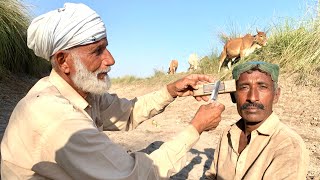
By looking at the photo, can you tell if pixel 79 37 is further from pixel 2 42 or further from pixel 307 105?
pixel 2 42

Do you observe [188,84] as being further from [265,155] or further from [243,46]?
[243,46]

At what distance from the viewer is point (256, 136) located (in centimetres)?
262

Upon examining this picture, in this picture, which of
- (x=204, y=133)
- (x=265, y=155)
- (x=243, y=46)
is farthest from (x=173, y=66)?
(x=265, y=155)

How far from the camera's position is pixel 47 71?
1505cm

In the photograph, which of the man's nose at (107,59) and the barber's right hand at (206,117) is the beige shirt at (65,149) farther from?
the man's nose at (107,59)

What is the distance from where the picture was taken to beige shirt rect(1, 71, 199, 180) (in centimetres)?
214

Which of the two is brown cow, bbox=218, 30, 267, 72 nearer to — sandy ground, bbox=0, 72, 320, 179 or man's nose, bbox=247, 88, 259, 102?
sandy ground, bbox=0, 72, 320, 179

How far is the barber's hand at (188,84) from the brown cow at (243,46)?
7.97 metres

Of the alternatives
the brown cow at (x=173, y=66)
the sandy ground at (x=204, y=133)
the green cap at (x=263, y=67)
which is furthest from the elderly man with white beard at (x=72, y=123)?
the brown cow at (x=173, y=66)

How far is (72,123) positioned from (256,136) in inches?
49.2

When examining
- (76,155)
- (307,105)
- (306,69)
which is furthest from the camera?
(306,69)

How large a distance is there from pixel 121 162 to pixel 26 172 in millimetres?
601

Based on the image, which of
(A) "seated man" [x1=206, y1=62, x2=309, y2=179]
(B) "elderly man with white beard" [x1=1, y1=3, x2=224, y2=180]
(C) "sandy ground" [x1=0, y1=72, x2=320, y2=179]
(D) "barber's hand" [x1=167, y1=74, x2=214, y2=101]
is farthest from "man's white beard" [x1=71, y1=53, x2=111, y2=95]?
(C) "sandy ground" [x1=0, y1=72, x2=320, y2=179]

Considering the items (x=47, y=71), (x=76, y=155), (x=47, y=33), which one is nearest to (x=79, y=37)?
(x=47, y=33)
